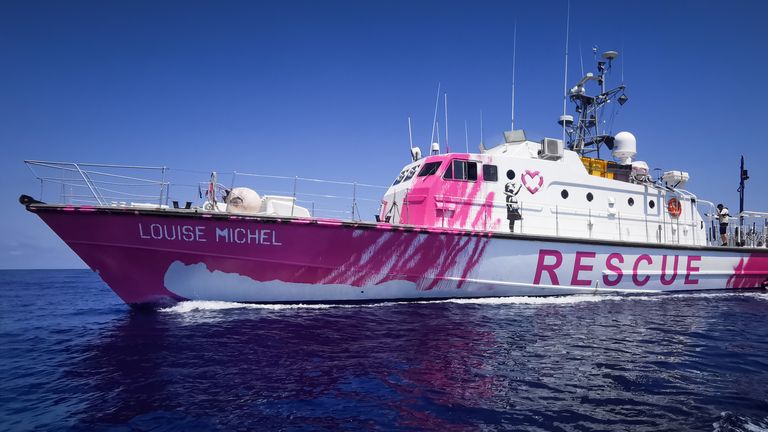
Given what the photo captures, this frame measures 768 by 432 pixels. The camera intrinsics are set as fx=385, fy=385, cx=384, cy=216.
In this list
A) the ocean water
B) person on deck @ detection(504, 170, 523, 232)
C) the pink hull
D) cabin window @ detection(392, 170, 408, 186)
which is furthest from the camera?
cabin window @ detection(392, 170, 408, 186)

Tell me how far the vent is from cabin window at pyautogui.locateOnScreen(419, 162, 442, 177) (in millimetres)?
3280

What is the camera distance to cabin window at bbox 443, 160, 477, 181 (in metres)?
10.2

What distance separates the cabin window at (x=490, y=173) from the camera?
34.2ft

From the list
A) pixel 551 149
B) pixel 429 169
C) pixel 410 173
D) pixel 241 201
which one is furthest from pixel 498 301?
pixel 241 201

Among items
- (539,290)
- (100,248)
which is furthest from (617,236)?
(100,248)

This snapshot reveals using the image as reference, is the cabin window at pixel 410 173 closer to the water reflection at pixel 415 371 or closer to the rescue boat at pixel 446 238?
the rescue boat at pixel 446 238

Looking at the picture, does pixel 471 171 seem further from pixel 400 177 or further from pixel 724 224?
pixel 724 224

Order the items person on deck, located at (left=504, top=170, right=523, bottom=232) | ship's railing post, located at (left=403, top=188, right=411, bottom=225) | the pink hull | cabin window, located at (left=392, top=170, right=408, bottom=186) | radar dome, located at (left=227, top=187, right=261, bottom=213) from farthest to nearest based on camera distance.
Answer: cabin window, located at (left=392, top=170, right=408, bottom=186), person on deck, located at (left=504, top=170, right=523, bottom=232), ship's railing post, located at (left=403, top=188, right=411, bottom=225), radar dome, located at (left=227, top=187, right=261, bottom=213), the pink hull

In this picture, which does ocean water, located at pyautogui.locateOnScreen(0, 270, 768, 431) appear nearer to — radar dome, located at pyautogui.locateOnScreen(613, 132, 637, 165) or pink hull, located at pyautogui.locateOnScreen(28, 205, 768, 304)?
pink hull, located at pyautogui.locateOnScreen(28, 205, 768, 304)

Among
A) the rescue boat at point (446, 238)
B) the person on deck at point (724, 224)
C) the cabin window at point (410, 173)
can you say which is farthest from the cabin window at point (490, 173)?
the person on deck at point (724, 224)

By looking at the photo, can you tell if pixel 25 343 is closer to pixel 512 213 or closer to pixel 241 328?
pixel 241 328

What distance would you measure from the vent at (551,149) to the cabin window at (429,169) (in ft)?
10.8

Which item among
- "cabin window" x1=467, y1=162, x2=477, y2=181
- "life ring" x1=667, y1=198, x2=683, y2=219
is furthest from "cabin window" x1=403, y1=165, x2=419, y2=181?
"life ring" x1=667, y1=198, x2=683, y2=219

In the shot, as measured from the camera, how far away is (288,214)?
878 cm
